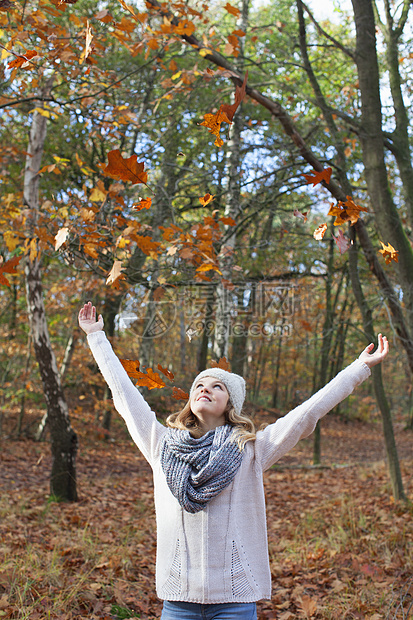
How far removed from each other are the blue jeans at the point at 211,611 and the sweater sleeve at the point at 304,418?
555mm

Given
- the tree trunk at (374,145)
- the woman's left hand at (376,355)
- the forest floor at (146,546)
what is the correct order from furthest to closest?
1. the tree trunk at (374,145)
2. the forest floor at (146,546)
3. the woman's left hand at (376,355)

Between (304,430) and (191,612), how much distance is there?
34.5 inches

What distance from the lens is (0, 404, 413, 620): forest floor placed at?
3326 millimetres

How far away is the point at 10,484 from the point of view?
22.2ft

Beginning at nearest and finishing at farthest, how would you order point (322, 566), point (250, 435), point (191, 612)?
point (191, 612) → point (250, 435) → point (322, 566)

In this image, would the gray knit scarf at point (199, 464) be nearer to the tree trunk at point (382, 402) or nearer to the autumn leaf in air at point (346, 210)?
the autumn leaf in air at point (346, 210)

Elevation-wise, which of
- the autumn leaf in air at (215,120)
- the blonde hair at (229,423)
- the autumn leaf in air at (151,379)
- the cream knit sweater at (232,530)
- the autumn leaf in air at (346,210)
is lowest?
the cream knit sweater at (232,530)

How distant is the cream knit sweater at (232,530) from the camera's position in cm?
190

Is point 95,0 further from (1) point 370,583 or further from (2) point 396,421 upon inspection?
(2) point 396,421

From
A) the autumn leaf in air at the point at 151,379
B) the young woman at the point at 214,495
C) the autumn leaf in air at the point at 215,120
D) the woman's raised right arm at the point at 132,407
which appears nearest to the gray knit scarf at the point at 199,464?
the young woman at the point at 214,495

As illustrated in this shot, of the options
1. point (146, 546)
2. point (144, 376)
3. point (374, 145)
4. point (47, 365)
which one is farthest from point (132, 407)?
point (47, 365)

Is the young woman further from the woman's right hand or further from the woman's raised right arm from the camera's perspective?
the woman's right hand

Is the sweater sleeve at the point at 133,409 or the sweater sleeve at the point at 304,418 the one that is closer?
the sweater sleeve at the point at 304,418

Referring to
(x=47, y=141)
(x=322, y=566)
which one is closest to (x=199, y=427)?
(x=322, y=566)
